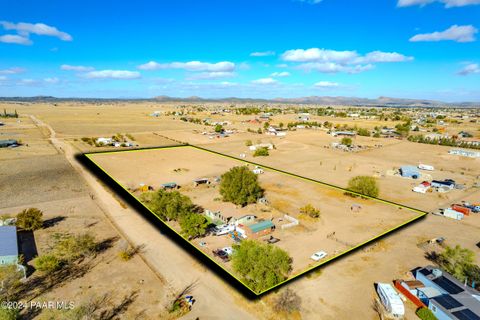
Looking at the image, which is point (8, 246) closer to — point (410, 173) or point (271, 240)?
point (271, 240)

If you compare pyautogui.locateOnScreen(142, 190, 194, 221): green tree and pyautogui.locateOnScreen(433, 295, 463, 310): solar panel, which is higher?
pyautogui.locateOnScreen(142, 190, 194, 221): green tree

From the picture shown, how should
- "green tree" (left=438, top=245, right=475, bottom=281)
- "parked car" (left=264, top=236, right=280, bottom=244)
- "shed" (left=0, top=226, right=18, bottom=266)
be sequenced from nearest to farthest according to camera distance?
"green tree" (left=438, top=245, right=475, bottom=281) → "shed" (left=0, top=226, right=18, bottom=266) → "parked car" (left=264, top=236, right=280, bottom=244)

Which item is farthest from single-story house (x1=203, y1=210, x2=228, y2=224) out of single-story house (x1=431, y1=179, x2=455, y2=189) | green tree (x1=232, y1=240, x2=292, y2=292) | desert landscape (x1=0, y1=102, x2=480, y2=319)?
single-story house (x1=431, y1=179, x2=455, y2=189)

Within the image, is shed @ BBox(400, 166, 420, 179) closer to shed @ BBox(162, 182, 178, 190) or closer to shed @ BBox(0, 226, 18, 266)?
shed @ BBox(162, 182, 178, 190)

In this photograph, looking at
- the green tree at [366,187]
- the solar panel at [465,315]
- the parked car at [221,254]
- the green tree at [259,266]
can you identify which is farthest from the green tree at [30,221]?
the green tree at [366,187]

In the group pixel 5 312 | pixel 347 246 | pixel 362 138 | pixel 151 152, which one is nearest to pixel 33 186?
pixel 151 152

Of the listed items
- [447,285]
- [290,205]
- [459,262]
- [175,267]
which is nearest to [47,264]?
[175,267]

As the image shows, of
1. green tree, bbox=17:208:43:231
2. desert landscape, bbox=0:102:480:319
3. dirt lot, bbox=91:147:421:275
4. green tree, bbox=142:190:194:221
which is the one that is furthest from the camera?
green tree, bbox=142:190:194:221
